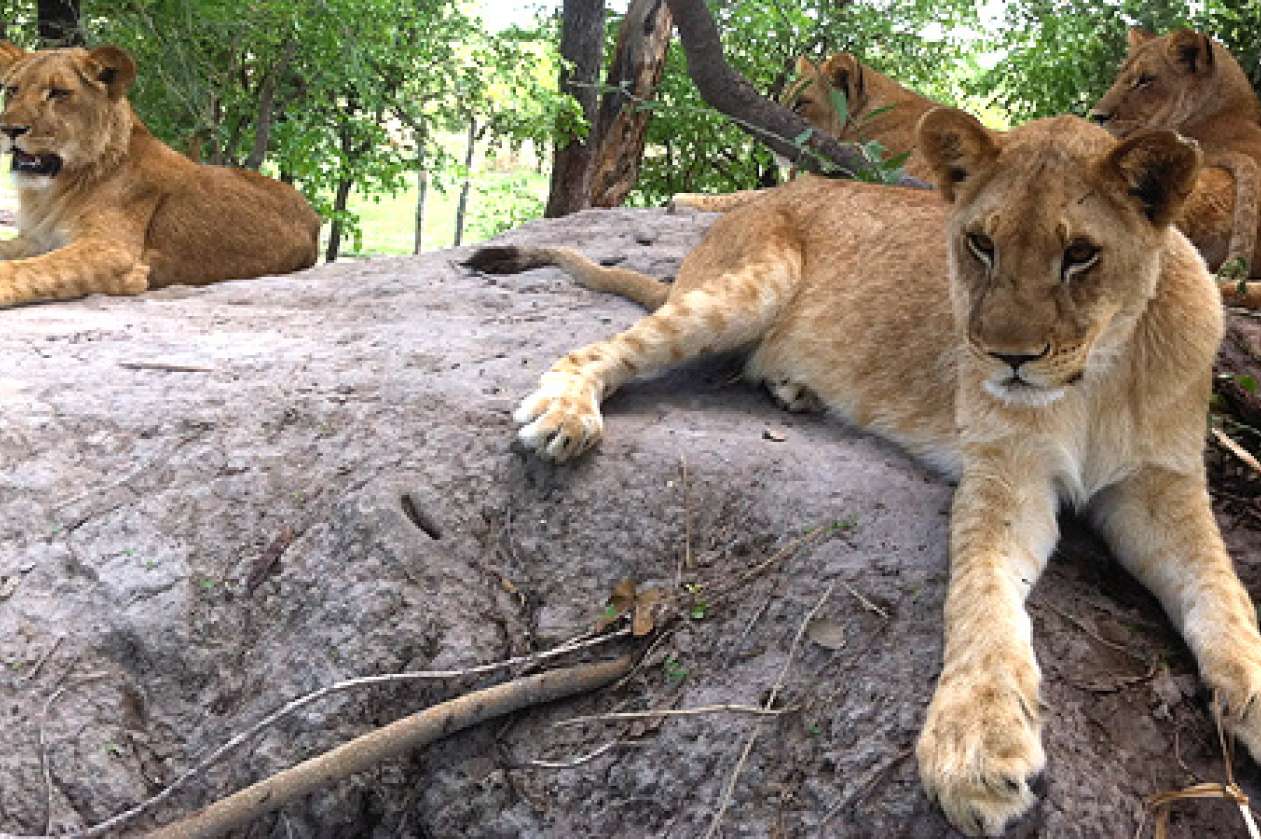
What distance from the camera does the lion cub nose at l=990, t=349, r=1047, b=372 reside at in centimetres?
265

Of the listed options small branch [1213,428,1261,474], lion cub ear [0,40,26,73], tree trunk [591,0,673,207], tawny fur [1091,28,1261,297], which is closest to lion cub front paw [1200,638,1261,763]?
small branch [1213,428,1261,474]

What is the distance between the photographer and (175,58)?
873 cm

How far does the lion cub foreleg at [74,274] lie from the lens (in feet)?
18.5

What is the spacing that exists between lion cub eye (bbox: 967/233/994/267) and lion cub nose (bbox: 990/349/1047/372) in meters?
A: 0.22

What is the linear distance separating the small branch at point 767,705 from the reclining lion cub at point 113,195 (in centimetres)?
429

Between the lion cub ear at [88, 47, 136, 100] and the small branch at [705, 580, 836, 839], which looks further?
the lion cub ear at [88, 47, 136, 100]

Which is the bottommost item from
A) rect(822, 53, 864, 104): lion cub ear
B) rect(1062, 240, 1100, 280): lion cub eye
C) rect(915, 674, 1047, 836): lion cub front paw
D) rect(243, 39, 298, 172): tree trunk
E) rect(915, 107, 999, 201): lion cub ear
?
rect(243, 39, 298, 172): tree trunk

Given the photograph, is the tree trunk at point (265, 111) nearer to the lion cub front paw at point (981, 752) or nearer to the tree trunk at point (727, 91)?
the tree trunk at point (727, 91)

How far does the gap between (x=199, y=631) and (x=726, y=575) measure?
1.23 meters

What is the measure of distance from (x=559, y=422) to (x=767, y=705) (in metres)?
0.99

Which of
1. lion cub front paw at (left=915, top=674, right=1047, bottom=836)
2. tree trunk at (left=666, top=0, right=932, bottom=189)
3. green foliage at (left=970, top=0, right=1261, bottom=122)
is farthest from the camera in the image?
green foliage at (left=970, top=0, right=1261, bottom=122)

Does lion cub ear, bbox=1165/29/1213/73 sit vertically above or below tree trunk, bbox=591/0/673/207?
above

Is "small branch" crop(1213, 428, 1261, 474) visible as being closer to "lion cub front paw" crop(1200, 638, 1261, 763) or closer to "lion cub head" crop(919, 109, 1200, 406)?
"lion cub head" crop(919, 109, 1200, 406)

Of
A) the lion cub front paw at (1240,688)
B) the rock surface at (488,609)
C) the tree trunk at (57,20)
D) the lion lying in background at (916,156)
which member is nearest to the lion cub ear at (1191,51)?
the lion lying in background at (916,156)
